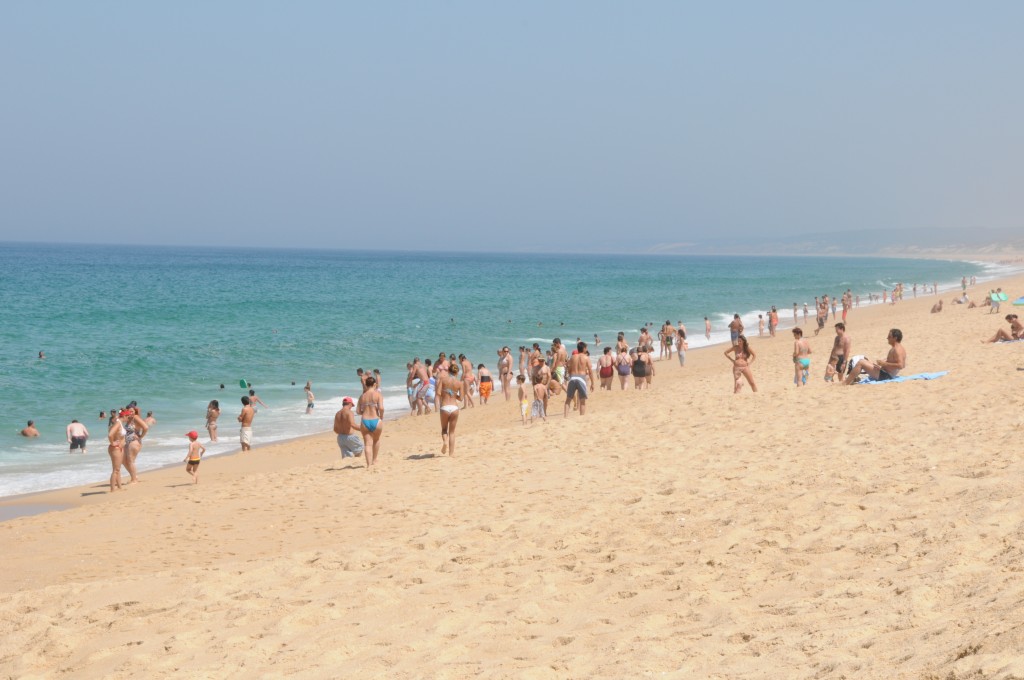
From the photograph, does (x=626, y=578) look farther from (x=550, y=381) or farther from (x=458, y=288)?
(x=458, y=288)

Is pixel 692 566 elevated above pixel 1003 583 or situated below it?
below

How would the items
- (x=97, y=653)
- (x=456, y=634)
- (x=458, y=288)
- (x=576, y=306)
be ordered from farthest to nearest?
1. (x=458, y=288)
2. (x=576, y=306)
3. (x=97, y=653)
4. (x=456, y=634)

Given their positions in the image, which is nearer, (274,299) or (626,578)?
(626,578)

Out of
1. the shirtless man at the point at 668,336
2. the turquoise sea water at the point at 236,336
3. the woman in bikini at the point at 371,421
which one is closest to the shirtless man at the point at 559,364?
the turquoise sea water at the point at 236,336

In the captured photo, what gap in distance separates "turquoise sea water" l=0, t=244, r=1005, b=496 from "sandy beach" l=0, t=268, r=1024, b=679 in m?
6.90

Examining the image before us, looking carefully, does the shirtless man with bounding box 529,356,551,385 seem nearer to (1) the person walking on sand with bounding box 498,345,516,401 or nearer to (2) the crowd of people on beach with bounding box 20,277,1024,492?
(2) the crowd of people on beach with bounding box 20,277,1024,492

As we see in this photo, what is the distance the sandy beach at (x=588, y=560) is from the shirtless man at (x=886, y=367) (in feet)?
4.76

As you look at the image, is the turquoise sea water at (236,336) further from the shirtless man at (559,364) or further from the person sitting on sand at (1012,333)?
the shirtless man at (559,364)

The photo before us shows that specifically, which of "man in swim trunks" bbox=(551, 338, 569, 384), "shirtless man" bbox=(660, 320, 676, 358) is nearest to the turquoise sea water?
"man in swim trunks" bbox=(551, 338, 569, 384)

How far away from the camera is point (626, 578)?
6656 mm

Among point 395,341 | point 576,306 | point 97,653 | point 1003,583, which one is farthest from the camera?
point 576,306

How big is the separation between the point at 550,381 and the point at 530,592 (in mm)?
11648

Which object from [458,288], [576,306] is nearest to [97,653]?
[576,306]

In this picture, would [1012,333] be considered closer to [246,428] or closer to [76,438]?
[246,428]
